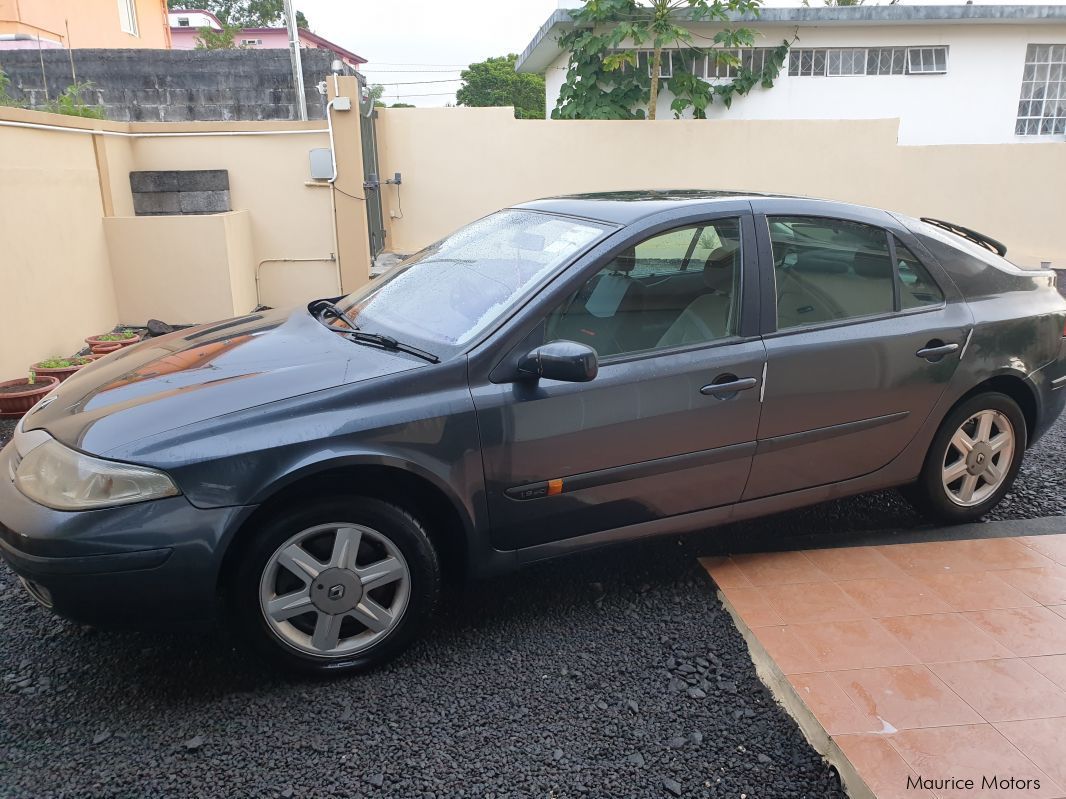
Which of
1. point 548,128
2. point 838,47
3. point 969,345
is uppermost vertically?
point 838,47

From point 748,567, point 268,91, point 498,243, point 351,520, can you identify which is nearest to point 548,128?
point 268,91

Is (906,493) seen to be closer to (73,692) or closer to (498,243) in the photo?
(498,243)

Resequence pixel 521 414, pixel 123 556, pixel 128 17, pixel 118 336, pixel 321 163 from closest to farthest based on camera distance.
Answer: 1. pixel 123 556
2. pixel 521 414
3. pixel 118 336
4. pixel 321 163
5. pixel 128 17

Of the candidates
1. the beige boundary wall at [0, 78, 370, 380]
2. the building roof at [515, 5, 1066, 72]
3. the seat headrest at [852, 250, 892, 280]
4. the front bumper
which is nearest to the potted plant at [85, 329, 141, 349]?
the beige boundary wall at [0, 78, 370, 380]

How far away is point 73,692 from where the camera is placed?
273 centimetres

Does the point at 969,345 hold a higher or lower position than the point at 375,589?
higher

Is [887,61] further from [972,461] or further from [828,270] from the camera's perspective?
[828,270]

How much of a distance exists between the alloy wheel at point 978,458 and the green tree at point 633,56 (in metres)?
7.72

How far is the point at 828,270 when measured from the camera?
355cm

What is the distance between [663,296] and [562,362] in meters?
0.74

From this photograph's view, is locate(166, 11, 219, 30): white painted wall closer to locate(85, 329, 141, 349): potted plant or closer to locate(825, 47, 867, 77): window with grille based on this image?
locate(825, 47, 867, 77): window with grille

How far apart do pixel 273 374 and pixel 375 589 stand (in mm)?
836

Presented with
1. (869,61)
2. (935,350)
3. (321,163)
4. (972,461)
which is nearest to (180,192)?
(321,163)

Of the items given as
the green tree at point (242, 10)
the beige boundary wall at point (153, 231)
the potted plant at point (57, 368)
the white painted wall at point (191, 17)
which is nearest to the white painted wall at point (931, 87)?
the beige boundary wall at point (153, 231)
